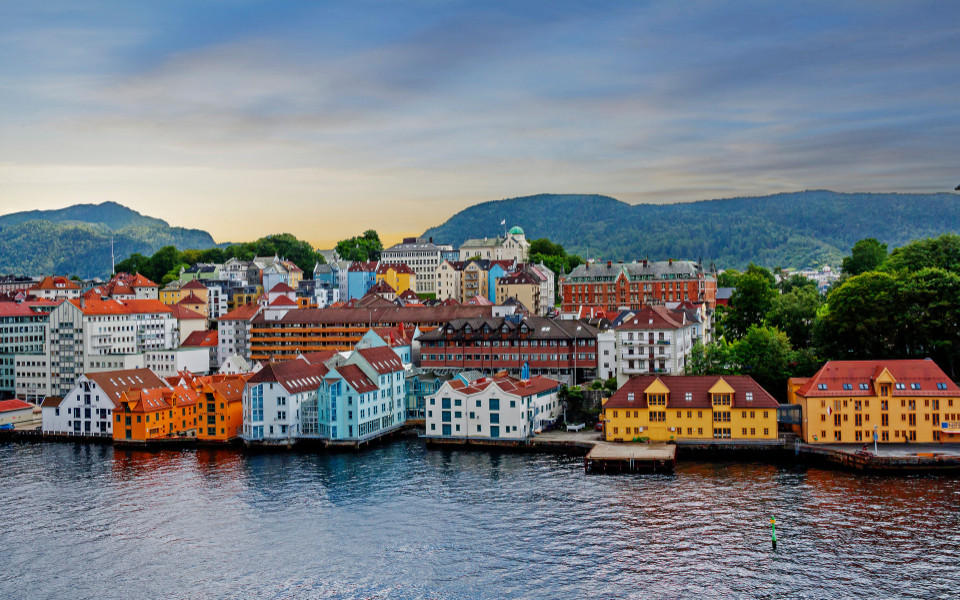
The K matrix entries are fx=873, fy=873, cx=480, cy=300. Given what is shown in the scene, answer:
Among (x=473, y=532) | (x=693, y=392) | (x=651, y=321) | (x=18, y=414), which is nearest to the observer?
(x=473, y=532)

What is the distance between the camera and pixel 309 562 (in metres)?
41.9

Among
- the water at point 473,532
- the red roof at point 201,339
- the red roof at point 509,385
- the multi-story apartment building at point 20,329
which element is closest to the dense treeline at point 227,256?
the red roof at point 201,339

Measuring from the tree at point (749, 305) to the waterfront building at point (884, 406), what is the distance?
4059 centimetres

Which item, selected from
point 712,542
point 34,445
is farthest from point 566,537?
point 34,445

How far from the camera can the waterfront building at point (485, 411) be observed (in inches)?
2687

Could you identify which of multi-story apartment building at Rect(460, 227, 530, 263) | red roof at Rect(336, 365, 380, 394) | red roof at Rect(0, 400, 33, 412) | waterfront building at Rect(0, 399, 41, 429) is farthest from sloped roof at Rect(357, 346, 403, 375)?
multi-story apartment building at Rect(460, 227, 530, 263)

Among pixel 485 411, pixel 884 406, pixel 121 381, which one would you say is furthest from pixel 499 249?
pixel 884 406

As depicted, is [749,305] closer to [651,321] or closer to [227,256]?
[651,321]

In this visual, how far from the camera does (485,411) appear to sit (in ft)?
226

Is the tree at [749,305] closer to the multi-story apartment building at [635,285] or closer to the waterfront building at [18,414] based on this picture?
the multi-story apartment building at [635,285]

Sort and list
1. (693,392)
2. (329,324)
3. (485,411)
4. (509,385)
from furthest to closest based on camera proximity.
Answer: (329,324), (509,385), (485,411), (693,392)

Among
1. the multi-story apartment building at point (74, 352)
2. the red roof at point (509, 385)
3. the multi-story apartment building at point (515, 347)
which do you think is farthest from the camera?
the multi-story apartment building at point (74, 352)

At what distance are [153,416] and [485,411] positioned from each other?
2829cm

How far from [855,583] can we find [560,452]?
99.4 ft
